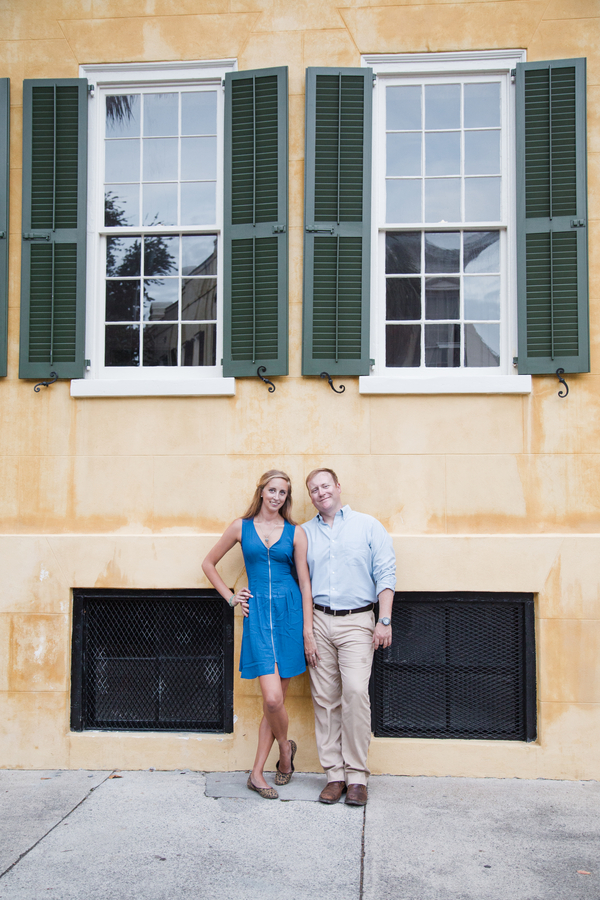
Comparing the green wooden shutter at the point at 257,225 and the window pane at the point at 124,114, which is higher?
the window pane at the point at 124,114

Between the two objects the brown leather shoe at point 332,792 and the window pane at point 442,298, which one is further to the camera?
the window pane at point 442,298

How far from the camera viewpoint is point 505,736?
4.87m

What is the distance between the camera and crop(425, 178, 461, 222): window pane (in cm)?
517

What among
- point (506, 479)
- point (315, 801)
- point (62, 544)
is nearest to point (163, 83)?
point (62, 544)

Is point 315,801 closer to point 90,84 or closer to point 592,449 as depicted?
point 592,449

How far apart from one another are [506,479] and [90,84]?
4.00m

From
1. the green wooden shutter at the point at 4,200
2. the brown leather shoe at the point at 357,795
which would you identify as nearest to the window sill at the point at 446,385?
the brown leather shoe at the point at 357,795

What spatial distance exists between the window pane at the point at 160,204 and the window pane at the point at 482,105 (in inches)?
84.2

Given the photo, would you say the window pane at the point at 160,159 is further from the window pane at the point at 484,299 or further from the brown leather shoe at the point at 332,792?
the brown leather shoe at the point at 332,792

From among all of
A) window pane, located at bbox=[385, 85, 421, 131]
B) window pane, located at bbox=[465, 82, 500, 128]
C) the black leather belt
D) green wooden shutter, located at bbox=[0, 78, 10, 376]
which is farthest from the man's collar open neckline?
window pane, located at bbox=[465, 82, 500, 128]

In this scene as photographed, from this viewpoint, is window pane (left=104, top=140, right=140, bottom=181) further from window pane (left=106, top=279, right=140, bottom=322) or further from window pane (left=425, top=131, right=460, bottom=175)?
window pane (left=425, top=131, right=460, bottom=175)

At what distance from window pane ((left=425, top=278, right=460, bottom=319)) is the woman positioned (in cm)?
165

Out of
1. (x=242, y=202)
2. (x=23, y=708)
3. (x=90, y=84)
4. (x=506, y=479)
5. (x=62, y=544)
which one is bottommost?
(x=23, y=708)

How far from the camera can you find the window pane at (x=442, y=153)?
5.19 meters
